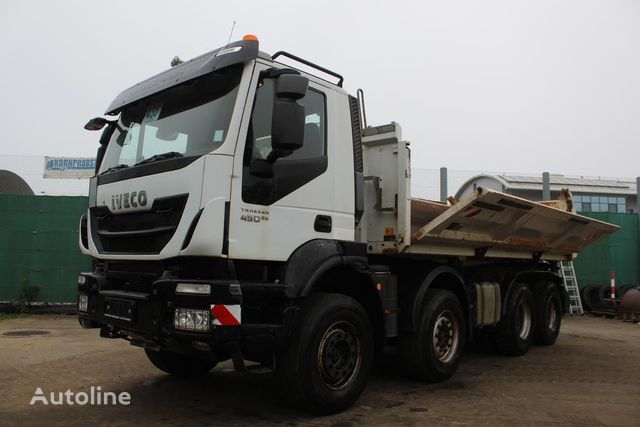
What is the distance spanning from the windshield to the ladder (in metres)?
11.3

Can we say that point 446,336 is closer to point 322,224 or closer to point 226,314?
point 322,224

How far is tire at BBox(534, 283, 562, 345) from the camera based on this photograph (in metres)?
8.23

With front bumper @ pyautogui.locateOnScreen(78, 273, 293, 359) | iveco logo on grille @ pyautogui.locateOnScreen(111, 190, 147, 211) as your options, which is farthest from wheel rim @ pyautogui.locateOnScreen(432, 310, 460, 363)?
iveco logo on grille @ pyautogui.locateOnScreen(111, 190, 147, 211)

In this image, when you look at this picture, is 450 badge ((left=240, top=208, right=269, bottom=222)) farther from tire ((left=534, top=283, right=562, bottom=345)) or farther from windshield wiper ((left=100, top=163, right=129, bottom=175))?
tire ((left=534, top=283, right=562, bottom=345))

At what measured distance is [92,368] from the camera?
6.15 metres

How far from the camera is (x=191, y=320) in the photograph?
3.65 meters

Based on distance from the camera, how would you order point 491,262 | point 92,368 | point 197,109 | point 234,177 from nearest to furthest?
point 234,177
point 197,109
point 92,368
point 491,262

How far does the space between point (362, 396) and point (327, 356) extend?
1.02 meters

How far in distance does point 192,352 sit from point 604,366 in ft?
18.6

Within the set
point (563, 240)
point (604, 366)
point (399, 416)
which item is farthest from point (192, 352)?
point (563, 240)

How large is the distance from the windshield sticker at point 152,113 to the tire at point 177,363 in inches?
101

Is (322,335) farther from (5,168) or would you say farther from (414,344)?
(5,168)

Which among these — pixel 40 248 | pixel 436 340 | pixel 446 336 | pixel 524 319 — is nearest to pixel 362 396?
pixel 436 340

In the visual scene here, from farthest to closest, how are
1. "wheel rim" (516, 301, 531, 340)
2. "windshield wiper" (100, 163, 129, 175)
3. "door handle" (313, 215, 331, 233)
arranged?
"wheel rim" (516, 301, 531, 340) → "windshield wiper" (100, 163, 129, 175) → "door handle" (313, 215, 331, 233)
